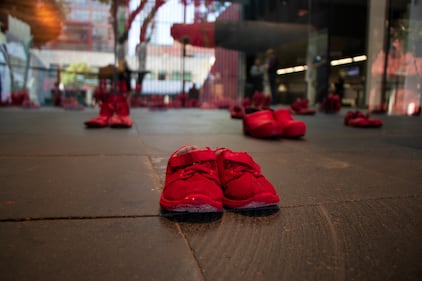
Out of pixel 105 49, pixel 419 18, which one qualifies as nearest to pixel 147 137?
pixel 419 18

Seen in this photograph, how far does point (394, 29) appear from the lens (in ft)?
23.7

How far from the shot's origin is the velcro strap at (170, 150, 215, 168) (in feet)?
4.10

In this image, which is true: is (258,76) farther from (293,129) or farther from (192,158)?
(192,158)

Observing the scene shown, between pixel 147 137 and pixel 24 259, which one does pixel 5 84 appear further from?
pixel 24 259

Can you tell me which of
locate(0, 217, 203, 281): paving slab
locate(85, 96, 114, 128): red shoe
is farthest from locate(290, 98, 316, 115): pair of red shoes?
locate(0, 217, 203, 281): paving slab

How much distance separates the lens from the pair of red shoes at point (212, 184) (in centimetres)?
111

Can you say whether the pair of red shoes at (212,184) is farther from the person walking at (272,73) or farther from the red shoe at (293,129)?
the person walking at (272,73)

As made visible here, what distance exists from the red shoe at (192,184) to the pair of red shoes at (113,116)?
2.56 m

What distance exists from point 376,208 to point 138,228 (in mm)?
759

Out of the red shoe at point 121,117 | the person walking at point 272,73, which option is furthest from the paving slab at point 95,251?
the person walking at point 272,73

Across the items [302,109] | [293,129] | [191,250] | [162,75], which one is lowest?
[191,250]

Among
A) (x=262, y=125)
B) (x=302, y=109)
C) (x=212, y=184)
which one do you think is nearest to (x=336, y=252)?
(x=212, y=184)

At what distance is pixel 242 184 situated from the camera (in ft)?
3.94

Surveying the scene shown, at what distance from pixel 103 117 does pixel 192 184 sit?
9.76 ft
